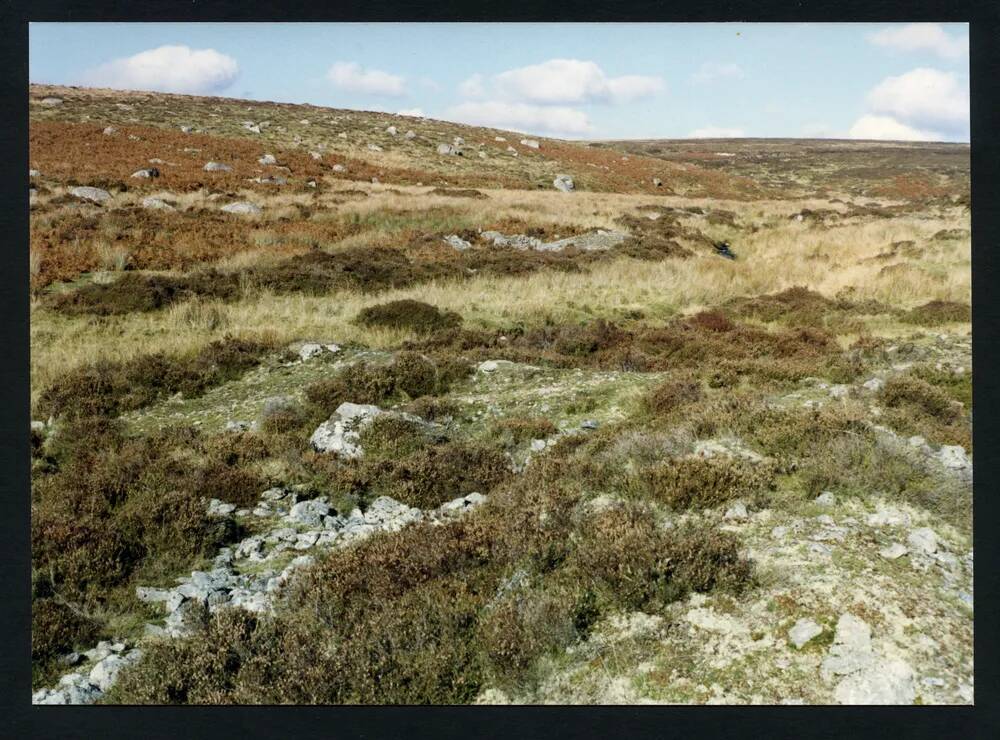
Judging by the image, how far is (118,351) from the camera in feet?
39.4

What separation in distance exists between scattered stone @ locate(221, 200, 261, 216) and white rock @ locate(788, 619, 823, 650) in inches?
1009

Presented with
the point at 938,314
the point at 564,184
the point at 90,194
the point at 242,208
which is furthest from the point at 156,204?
the point at 564,184

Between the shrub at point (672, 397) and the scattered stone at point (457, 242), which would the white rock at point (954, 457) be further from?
the scattered stone at point (457, 242)

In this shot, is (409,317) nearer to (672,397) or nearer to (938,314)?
(672,397)

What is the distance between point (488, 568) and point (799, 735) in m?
2.33

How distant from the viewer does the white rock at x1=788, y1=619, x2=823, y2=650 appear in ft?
13.7

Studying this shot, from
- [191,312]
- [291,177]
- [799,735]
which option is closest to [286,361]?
[191,312]

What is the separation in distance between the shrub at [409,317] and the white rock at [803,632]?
10573 millimetres

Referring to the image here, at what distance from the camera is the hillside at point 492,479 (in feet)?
14.1

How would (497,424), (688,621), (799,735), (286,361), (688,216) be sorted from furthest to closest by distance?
(688,216) < (286,361) < (497,424) < (688,621) < (799,735)

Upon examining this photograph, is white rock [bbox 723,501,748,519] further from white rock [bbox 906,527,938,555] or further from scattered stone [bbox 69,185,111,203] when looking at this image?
scattered stone [bbox 69,185,111,203]

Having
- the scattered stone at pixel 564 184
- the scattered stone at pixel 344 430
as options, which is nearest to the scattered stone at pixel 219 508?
the scattered stone at pixel 344 430

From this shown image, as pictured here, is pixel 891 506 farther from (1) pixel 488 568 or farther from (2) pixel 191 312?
(2) pixel 191 312

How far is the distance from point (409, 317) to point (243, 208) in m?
15.4
